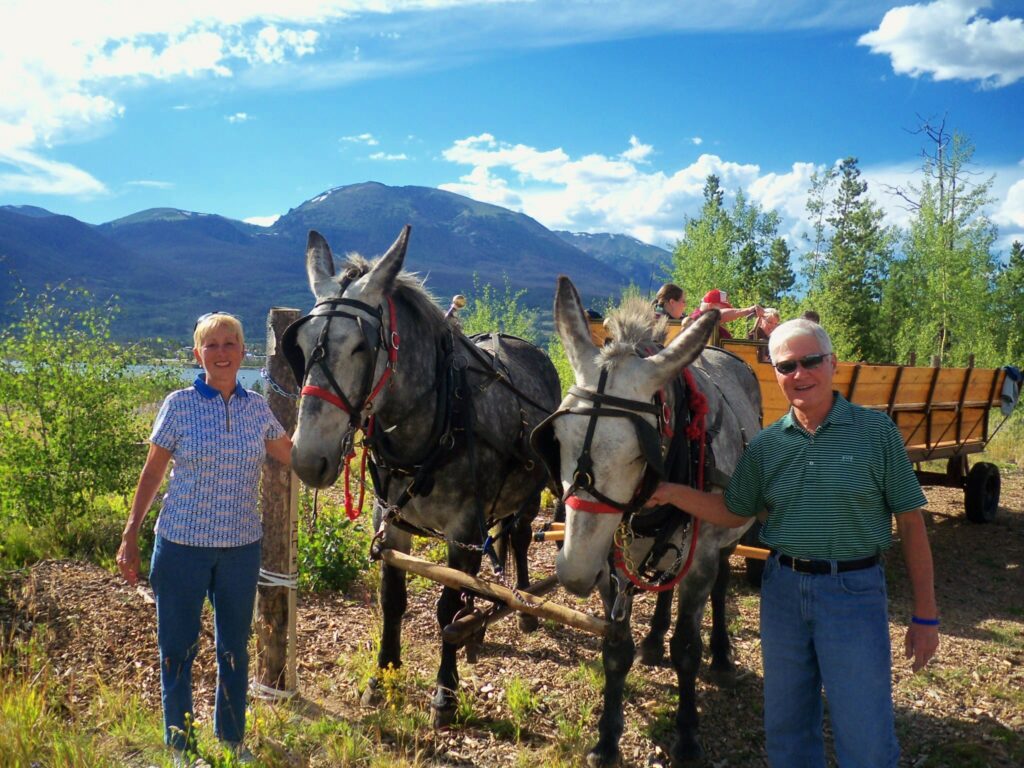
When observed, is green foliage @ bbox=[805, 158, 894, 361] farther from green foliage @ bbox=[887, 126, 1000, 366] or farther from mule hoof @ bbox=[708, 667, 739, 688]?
mule hoof @ bbox=[708, 667, 739, 688]

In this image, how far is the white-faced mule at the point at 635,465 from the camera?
262 centimetres

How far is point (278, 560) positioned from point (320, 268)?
169 centimetres

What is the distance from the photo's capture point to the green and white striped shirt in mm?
2432

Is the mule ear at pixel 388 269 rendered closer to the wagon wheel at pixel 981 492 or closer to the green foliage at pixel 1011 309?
the wagon wheel at pixel 981 492

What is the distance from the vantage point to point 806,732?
2.64 meters

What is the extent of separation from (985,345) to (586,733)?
1079 inches

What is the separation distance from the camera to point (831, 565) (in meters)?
2.48

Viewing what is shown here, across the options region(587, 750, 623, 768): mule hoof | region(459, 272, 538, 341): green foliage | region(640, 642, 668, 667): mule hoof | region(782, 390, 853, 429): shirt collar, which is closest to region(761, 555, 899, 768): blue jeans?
region(782, 390, 853, 429): shirt collar

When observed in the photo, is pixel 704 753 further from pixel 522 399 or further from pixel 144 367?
pixel 144 367

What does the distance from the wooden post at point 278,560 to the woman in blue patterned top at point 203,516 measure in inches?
29.5

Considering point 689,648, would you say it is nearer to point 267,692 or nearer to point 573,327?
point 573,327

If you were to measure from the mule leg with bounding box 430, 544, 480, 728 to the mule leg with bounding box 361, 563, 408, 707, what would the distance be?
32cm

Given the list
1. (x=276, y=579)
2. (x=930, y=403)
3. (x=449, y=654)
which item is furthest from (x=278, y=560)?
(x=930, y=403)

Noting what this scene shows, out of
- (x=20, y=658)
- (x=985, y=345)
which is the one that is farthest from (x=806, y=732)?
(x=985, y=345)
